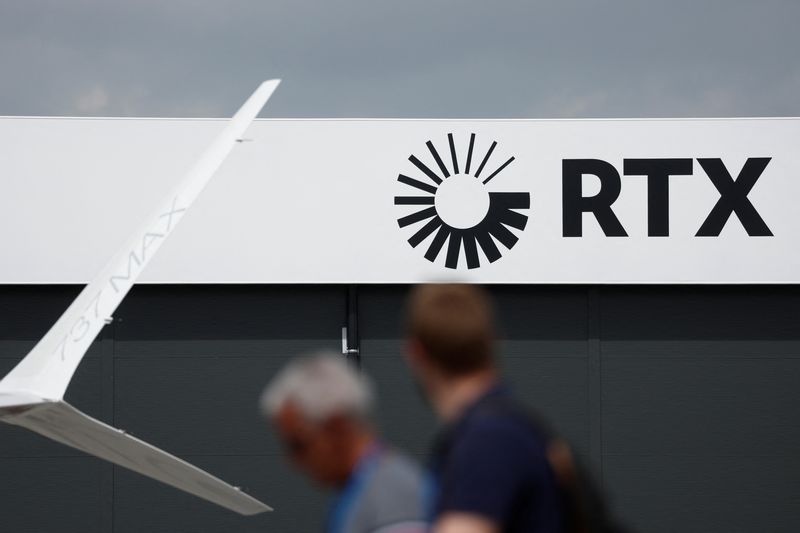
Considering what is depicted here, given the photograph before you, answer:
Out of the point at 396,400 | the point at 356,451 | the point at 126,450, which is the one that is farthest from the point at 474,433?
the point at 396,400

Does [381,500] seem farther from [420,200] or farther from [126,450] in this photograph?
[420,200]

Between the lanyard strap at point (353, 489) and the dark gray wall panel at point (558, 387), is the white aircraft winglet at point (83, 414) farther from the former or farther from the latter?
the dark gray wall panel at point (558, 387)

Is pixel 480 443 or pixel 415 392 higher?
pixel 480 443

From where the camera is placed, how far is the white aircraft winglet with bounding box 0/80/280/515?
19.7 ft

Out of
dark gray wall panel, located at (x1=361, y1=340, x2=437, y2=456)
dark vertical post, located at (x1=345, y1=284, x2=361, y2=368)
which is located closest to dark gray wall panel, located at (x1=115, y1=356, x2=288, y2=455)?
dark vertical post, located at (x1=345, y1=284, x2=361, y2=368)

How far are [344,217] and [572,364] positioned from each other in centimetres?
364

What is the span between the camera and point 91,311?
6.39 metres

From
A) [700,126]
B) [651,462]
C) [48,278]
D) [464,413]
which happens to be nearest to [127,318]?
[48,278]

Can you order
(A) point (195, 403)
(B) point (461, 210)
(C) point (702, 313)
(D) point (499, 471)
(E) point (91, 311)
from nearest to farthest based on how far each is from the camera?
(D) point (499, 471) → (E) point (91, 311) → (A) point (195, 403) → (B) point (461, 210) → (C) point (702, 313)

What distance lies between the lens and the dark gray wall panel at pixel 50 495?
14.0m

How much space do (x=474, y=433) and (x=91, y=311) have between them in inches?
186

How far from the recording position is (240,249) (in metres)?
14.1

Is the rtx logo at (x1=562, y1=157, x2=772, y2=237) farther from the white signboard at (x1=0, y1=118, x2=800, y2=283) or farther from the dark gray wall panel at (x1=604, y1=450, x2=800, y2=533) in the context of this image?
the dark gray wall panel at (x1=604, y1=450, x2=800, y2=533)

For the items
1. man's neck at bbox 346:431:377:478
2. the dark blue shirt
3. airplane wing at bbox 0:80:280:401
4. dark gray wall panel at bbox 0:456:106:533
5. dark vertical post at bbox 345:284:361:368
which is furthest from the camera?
dark vertical post at bbox 345:284:361:368
